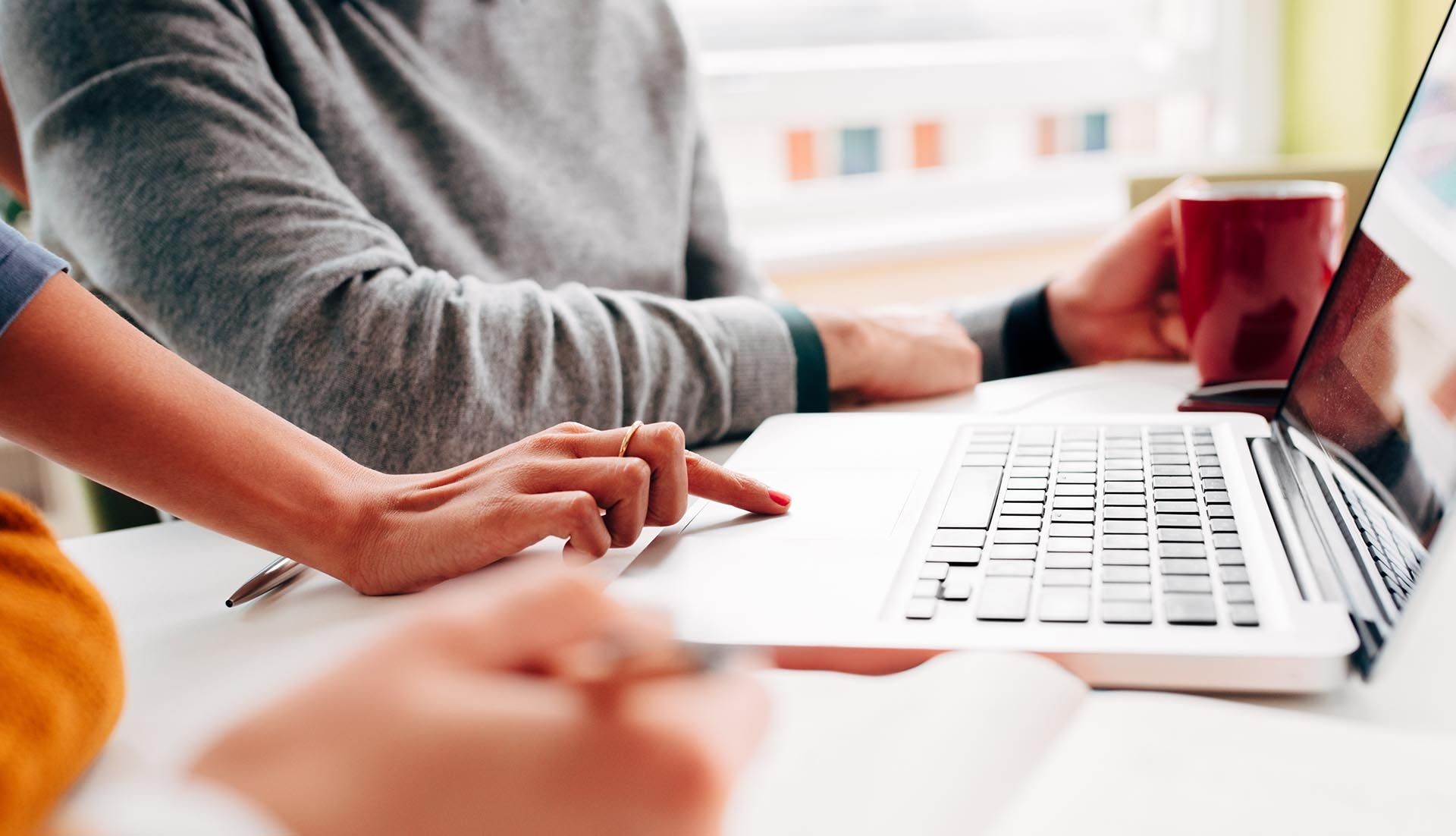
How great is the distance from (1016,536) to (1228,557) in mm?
76

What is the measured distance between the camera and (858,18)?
5.68ft

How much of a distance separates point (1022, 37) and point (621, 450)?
5.19 ft

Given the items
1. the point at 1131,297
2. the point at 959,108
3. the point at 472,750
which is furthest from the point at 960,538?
the point at 959,108

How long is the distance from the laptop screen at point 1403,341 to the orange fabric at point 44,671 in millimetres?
389

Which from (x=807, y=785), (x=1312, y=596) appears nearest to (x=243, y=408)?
(x=807, y=785)

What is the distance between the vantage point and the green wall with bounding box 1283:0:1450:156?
1654 millimetres

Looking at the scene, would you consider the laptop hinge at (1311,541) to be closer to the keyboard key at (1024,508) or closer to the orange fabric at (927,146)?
the keyboard key at (1024,508)

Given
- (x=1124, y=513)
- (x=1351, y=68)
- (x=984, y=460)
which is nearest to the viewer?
(x=1124, y=513)

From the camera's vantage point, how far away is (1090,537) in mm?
424

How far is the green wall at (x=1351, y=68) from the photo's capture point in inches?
65.1

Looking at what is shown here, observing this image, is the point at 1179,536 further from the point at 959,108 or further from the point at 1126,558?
the point at 959,108

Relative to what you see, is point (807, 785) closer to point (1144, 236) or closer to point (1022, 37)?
point (1144, 236)

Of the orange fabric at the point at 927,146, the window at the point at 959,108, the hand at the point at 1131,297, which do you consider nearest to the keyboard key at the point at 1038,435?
the hand at the point at 1131,297

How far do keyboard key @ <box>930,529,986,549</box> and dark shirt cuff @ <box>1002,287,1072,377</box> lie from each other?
52 centimetres
